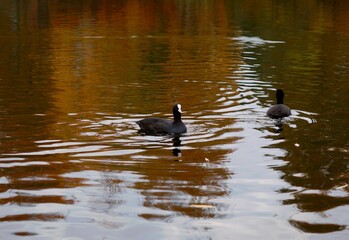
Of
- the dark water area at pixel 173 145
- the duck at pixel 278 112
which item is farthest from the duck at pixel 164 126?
the duck at pixel 278 112

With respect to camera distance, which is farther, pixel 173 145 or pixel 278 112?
pixel 278 112

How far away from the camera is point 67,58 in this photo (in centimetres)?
4209

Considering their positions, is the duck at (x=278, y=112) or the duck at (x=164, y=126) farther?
the duck at (x=278, y=112)

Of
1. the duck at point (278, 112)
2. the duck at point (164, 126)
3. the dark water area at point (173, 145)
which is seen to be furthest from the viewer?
the duck at point (278, 112)

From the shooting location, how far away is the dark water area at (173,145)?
13195mm

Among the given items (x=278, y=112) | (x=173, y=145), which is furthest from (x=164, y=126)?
(x=278, y=112)

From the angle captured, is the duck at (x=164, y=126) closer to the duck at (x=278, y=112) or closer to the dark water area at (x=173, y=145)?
the dark water area at (x=173, y=145)

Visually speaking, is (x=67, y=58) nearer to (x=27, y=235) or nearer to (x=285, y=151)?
(x=285, y=151)

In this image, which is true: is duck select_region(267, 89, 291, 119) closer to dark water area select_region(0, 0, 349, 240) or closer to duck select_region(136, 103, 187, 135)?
dark water area select_region(0, 0, 349, 240)

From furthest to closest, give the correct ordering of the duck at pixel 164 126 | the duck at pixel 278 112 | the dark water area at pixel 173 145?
1. the duck at pixel 278 112
2. the duck at pixel 164 126
3. the dark water area at pixel 173 145

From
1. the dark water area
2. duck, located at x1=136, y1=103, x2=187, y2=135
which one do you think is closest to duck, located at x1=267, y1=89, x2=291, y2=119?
the dark water area

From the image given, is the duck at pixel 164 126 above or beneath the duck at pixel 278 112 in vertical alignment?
above

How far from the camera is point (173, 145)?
19609 millimetres

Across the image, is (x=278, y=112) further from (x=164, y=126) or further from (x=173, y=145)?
(x=173, y=145)
